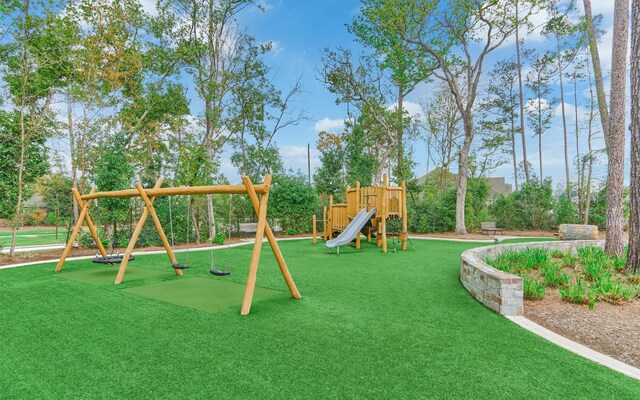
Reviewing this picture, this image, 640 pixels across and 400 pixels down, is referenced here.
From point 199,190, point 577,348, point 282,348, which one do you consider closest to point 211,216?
point 199,190

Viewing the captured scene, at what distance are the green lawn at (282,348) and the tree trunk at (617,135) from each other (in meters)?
3.94

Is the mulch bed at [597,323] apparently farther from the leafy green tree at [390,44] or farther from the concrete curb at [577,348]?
the leafy green tree at [390,44]

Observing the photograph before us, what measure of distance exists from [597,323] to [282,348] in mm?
3272

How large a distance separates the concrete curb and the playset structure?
216 inches

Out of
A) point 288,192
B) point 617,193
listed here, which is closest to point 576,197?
point 617,193

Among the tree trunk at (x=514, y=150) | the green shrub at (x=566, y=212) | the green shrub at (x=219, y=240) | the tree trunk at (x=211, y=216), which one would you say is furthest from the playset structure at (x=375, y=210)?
the tree trunk at (x=514, y=150)

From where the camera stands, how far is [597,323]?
11.6ft

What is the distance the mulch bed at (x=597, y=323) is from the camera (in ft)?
9.96

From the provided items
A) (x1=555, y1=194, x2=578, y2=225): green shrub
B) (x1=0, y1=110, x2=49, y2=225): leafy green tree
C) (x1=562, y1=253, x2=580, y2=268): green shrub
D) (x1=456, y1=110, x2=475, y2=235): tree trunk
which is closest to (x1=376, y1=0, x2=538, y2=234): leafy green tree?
(x1=456, y1=110, x2=475, y2=235): tree trunk

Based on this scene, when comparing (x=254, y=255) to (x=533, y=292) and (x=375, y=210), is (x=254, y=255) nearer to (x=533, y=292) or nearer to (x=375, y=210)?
(x=533, y=292)

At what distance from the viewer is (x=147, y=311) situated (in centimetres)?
402

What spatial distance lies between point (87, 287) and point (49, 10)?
31.2 ft

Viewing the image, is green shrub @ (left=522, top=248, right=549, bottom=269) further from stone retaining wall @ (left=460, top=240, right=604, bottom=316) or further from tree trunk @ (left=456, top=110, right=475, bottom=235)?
tree trunk @ (left=456, top=110, right=475, bottom=235)

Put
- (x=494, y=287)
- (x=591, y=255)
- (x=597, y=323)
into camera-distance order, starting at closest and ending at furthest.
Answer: (x=597, y=323) → (x=494, y=287) → (x=591, y=255)
